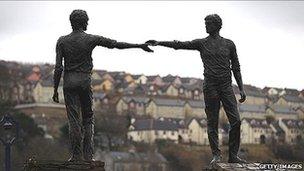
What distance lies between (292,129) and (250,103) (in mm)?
34744

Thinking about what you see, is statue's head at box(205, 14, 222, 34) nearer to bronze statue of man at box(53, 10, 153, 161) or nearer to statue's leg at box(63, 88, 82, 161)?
bronze statue of man at box(53, 10, 153, 161)

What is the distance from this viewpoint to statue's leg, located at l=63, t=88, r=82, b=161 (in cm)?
1474

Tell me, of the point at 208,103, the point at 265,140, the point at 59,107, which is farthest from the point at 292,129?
the point at 208,103

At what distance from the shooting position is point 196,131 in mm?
154750

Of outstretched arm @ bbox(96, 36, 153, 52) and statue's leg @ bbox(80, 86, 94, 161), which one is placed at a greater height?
outstretched arm @ bbox(96, 36, 153, 52)

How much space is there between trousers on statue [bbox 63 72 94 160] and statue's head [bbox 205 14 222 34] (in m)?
2.53

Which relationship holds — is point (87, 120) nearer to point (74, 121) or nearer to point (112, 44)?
point (74, 121)

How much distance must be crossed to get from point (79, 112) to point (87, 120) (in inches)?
9.3

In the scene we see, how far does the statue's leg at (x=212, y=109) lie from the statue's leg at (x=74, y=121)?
2486mm

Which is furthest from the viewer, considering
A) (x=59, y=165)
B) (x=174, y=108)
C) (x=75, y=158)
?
(x=174, y=108)

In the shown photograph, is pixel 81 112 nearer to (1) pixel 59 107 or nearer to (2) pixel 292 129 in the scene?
(1) pixel 59 107

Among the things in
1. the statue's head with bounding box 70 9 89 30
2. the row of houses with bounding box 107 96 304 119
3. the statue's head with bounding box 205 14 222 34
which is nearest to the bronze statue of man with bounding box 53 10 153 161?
the statue's head with bounding box 70 9 89 30

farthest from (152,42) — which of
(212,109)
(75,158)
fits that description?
(75,158)

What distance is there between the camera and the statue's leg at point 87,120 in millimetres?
15047
